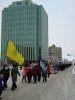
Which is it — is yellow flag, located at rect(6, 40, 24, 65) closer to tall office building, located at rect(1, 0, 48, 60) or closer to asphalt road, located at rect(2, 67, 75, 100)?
asphalt road, located at rect(2, 67, 75, 100)

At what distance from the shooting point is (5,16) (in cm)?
16812

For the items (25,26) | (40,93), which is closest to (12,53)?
(40,93)

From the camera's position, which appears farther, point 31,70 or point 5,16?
point 5,16

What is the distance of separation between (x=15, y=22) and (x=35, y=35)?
1552cm

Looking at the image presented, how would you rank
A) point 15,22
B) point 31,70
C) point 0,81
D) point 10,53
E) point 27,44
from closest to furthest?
1. point 0,81
2. point 10,53
3. point 31,70
4. point 27,44
5. point 15,22

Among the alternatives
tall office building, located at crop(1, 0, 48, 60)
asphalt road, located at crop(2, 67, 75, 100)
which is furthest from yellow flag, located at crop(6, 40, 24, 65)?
tall office building, located at crop(1, 0, 48, 60)

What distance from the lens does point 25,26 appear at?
540 ft

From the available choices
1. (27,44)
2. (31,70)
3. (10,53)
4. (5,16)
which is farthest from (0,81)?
(5,16)

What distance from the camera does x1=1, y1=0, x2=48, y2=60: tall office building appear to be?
6255 inches

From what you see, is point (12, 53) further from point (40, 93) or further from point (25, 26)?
point (25, 26)

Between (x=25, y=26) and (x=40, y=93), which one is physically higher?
(x=25, y=26)

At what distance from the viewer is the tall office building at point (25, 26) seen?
159 m

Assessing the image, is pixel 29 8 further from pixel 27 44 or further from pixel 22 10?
pixel 27 44

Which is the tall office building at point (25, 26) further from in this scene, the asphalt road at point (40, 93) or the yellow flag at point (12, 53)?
the yellow flag at point (12, 53)
